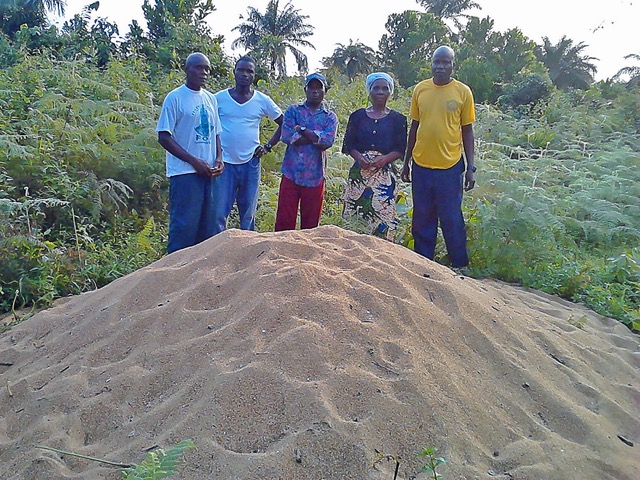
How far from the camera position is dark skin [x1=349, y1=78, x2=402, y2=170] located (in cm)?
463

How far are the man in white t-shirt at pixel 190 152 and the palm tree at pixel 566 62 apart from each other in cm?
2748

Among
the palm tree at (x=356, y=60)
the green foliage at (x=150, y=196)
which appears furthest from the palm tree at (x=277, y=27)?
the green foliage at (x=150, y=196)

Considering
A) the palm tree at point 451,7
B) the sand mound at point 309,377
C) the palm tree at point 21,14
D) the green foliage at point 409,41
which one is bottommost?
the sand mound at point 309,377

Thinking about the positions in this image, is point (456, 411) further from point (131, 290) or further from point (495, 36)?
point (495, 36)

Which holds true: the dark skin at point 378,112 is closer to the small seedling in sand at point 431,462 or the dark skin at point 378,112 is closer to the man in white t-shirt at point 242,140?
the man in white t-shirt at point 242,140

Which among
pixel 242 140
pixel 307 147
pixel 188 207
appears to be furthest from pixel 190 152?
pixel 307 147

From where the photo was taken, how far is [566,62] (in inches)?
1137

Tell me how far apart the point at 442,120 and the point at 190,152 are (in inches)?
79.2

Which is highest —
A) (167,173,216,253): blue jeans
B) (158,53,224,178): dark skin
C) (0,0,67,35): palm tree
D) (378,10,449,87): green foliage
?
(378,10,449,87): green foliage

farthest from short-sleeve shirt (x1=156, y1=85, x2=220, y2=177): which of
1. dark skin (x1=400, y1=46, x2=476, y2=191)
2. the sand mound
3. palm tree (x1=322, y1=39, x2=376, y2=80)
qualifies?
palm tree (x1=322, y1=39, x2=376, y2=80)

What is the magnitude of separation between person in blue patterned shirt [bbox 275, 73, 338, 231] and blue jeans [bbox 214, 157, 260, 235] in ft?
1.18

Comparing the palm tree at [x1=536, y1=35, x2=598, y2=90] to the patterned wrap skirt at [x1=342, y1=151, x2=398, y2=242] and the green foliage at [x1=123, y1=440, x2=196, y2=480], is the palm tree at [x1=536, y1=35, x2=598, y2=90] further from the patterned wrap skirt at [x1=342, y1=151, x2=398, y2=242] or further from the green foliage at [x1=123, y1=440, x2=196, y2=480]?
the green foliage at [x1=123, y1=440, x2=196, y2=480]

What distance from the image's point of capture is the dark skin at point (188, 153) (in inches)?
166

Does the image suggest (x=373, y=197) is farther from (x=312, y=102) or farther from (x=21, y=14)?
(x=21, y=14)
